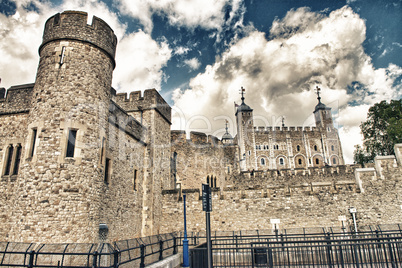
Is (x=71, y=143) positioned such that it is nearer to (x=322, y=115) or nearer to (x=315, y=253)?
(x=315, y=253)

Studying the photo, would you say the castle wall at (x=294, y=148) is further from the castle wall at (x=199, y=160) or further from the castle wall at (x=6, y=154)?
the castle wall at (x=6, y=154)

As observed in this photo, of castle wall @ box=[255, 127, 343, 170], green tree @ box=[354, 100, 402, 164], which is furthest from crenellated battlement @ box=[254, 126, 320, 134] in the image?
green tree @ box=[354, 100, 402, 164]

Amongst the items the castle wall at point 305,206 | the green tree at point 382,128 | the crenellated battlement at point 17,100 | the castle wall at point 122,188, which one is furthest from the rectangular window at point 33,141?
the green tree at point 382,128

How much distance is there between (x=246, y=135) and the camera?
51938mm

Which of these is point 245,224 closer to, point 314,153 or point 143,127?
point 143,127

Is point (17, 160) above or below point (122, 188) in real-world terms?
above

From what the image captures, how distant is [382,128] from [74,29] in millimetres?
32808

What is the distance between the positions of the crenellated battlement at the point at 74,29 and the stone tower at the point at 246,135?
138 ft

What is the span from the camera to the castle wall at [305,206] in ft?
50.7

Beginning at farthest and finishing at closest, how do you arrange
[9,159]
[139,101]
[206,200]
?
[139,101]
[9,159]
[206,200]

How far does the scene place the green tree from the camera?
1094 inches

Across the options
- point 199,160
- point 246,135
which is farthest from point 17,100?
point 246,135

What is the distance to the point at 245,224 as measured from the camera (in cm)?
1592

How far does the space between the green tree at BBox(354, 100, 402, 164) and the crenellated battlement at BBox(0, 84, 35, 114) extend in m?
30.9
